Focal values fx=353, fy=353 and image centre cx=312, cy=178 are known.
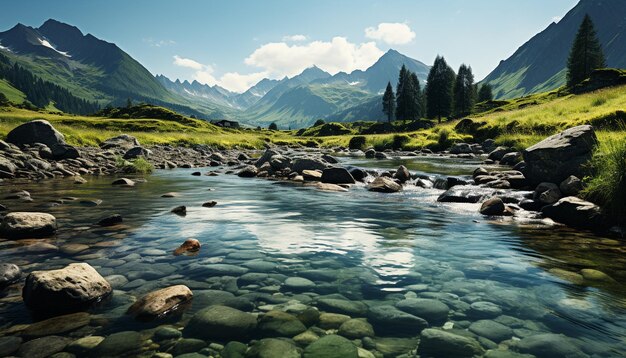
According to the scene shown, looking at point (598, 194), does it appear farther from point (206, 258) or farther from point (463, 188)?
point (206, 258)

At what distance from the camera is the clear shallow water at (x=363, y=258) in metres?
5.06

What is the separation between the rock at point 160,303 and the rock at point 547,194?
478 inches

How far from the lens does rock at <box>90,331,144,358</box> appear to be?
3.86m

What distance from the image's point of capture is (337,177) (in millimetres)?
21188

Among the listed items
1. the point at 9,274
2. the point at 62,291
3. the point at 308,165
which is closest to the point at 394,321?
the point at 62,291

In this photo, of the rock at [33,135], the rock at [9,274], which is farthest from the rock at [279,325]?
the rock at [33,135]

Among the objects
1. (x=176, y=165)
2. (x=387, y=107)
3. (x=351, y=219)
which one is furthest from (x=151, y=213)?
(x=387, y=107)

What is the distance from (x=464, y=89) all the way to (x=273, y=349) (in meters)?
114

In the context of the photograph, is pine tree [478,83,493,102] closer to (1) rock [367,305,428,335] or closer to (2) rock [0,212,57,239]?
(1) rock [367,305,428,335]

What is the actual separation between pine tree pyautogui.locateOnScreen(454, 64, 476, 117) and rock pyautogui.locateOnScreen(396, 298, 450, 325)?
107546 mm

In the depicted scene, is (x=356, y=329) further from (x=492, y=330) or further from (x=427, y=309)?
(x=492, y=330)

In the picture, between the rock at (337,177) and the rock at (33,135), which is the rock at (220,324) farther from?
the rock at (33,135)

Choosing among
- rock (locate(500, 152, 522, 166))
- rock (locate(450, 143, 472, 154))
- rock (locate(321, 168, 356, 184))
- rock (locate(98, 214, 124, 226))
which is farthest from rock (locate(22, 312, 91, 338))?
rock (locate(450, 143, 472, 154))

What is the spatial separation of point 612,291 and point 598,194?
19.3 ft
